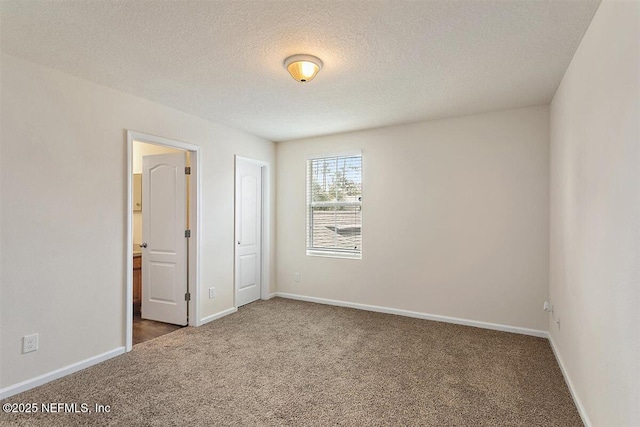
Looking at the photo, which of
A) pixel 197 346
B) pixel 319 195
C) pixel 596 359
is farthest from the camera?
pixel 319 195

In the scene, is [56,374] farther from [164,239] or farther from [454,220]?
[454,220]

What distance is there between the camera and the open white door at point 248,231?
4770 mm

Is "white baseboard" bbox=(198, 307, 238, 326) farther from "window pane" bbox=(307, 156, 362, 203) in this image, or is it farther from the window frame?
"window pane" bbox=(307, 156, 362, 203)

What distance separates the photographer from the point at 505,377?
268cm

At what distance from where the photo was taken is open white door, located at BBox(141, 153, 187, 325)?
3992 millimetres

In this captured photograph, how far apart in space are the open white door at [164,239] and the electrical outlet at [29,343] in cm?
153

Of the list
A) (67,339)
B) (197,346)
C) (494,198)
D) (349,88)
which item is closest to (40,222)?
(67,339)

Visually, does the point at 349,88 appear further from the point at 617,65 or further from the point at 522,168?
the point at 522,168

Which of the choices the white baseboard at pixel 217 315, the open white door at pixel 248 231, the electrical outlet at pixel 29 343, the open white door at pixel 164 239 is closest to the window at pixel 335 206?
the open white door at pixel 248 231

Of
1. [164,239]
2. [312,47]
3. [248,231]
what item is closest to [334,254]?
[248,231]

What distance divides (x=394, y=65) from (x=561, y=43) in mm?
1119

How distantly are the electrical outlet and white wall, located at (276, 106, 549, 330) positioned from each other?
325 cm

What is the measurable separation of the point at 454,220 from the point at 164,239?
11.7 ft

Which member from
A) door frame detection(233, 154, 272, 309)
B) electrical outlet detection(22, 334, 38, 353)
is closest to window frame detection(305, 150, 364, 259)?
door frame detection(233, 154, 272, 309)
